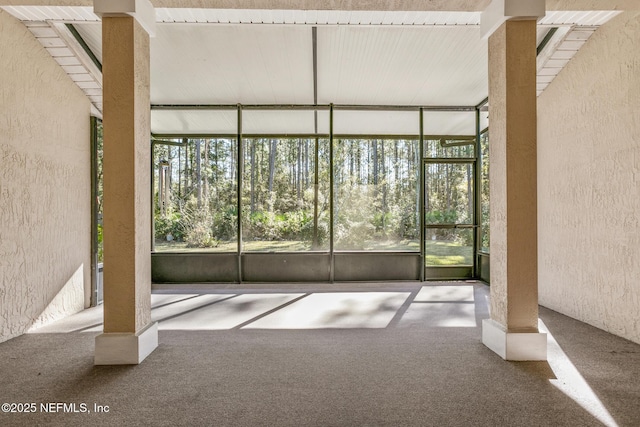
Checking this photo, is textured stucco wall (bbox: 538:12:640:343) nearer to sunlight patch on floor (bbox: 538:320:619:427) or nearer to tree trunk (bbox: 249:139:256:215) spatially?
sunlight patch on floor (bbox: 538:320:619:427)

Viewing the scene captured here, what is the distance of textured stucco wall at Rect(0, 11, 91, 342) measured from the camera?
145 inches

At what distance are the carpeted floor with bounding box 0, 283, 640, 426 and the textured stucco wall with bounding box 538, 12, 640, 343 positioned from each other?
49 centimetres

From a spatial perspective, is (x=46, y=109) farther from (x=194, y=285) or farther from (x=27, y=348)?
(x=194, y=285)

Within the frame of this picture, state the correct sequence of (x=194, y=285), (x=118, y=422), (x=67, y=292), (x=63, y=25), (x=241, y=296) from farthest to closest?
(x=194, y=285) → (x=241, y=296) → (x=67, y=292) → (x=63, y=25) → (x=118, y=422)

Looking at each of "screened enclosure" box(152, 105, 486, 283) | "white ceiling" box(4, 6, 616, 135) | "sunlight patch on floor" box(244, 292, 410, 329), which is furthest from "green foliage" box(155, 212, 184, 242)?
"sunlight patch on floor" box(244, 292, 410, 329)

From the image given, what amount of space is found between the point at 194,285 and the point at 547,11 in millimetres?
6108

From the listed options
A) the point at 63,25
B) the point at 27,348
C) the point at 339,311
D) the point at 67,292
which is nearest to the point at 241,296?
the point at 339,311

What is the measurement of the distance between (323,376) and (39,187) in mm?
3747

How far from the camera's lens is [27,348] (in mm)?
3479

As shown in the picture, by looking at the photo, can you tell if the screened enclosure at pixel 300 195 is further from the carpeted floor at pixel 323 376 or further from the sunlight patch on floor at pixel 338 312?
the carpeted floor at pixel 323 376

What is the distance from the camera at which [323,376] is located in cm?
282

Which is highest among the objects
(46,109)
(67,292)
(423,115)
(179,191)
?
(423,115)

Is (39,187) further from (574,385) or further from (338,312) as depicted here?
(574,385)

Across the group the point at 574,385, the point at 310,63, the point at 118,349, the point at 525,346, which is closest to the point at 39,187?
the point at 118,349
